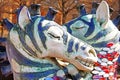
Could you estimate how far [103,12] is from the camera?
2832 mm

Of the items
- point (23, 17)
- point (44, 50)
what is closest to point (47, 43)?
point (44, 50)

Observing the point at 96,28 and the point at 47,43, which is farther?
the point at 96,28

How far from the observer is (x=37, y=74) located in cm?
262

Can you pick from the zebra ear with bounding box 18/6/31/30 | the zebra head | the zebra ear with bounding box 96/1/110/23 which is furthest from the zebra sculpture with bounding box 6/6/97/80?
the zebra ear with bounding box 96/1/110/23

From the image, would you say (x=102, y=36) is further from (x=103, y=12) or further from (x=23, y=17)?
(x=23, y=17)

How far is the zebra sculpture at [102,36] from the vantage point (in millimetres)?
2826

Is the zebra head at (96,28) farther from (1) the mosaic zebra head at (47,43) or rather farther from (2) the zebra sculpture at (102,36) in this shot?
(1) the mosaic zebra head at (47,43)

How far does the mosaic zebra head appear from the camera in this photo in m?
2.55

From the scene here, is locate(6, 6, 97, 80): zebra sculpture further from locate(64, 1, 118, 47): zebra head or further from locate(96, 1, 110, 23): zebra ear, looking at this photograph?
locate(96, 1, 110, 23): zebra ear

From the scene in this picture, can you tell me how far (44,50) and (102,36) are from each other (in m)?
0.50

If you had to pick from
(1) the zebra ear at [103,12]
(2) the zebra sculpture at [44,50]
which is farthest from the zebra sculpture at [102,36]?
(2) the zebra sculpture at [44,50]

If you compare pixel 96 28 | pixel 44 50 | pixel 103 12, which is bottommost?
pixel 44 50

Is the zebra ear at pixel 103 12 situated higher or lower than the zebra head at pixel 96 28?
higher

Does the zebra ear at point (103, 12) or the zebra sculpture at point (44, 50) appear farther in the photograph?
the zebra ear at point (103, 12)
